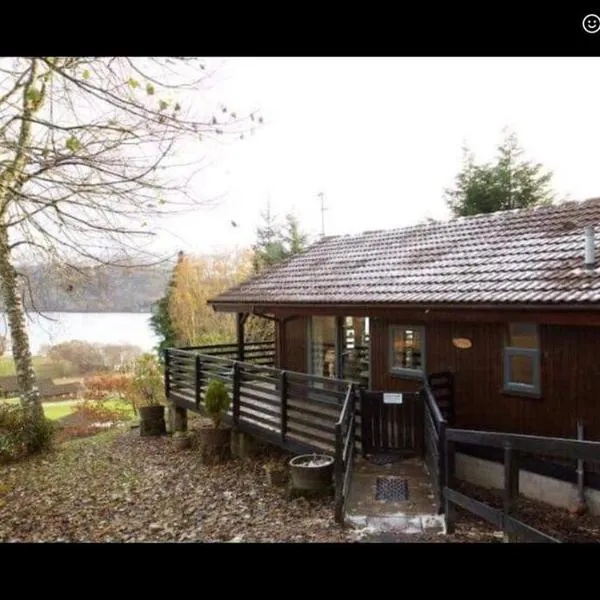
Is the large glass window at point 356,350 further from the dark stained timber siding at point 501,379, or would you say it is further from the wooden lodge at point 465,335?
the dark stained timber siding at point 501,379

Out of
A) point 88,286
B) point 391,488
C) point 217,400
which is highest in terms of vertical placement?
point 88,286

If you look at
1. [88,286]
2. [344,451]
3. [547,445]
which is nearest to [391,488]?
[344,451]

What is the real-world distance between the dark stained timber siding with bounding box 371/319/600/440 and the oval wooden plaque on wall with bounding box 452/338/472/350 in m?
0.06

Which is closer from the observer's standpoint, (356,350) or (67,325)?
(67,325)

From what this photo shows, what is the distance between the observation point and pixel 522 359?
21.4 ft

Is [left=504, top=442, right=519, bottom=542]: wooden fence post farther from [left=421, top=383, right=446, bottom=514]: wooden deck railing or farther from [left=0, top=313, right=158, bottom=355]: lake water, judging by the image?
[left=0, top=313, right=158, bottom=355]: lake water

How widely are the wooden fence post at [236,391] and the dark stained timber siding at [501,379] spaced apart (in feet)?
8.82

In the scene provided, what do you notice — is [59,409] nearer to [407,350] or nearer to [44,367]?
[44,367]

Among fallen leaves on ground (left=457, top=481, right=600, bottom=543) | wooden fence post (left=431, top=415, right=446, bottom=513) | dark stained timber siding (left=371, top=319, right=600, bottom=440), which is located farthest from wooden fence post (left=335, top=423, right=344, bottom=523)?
dark stained timber siding (left=371, top=319, right=600, bottom=440)

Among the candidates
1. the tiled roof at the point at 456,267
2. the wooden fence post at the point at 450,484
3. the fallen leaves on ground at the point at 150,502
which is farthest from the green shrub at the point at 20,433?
the wooden fence post at the point at 450,484

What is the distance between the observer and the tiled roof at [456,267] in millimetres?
6219

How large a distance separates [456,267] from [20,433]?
28.2 ft
